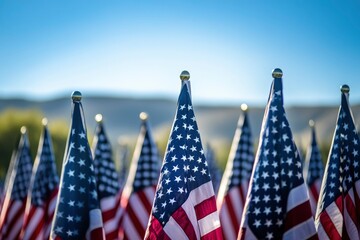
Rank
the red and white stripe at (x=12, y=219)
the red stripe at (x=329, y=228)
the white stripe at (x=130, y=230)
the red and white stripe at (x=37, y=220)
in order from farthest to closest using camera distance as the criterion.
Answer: the red and white stripe at (x=12, y=219) → the white stripe at (x=130, y=230) → the red and white stripe at (x=37, y=220) → the red stripe at (x=329, y=228)

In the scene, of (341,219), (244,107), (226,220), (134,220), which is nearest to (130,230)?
(134,220)

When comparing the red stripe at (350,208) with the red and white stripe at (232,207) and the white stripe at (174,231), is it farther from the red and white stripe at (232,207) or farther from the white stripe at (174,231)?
the red and white stripe at (232,207)

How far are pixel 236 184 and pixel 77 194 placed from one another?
14.4 feet

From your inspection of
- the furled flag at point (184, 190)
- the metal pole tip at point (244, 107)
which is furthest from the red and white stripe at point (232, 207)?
the furled flag at point (184, 190)

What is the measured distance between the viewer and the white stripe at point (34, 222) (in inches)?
441

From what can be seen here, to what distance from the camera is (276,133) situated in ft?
25.8

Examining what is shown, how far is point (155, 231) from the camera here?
24.6 feet

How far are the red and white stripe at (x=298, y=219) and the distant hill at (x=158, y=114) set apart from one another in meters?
139

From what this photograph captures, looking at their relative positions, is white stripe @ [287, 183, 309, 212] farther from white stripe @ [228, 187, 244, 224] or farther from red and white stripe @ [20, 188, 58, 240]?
red and white stripe @ [20, 188, 58, 240]

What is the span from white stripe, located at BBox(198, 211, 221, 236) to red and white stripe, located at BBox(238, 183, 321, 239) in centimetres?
43

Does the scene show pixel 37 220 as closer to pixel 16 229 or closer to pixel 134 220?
pixel 134 220

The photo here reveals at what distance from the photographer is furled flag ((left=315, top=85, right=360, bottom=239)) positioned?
331 inches

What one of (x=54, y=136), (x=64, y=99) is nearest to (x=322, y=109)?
(x=64, y=99)

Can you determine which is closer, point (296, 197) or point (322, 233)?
point (296, 197)
